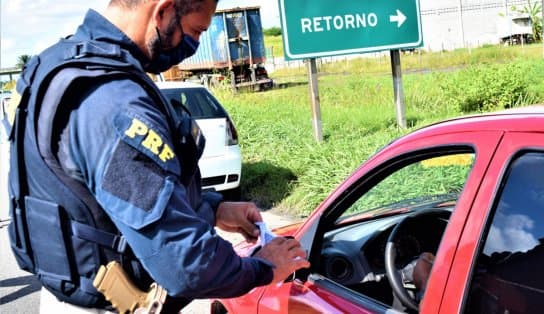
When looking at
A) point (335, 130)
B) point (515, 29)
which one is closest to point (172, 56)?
point (335, 130)

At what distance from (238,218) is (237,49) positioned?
77.9 ft

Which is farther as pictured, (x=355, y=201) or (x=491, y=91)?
(x=491, y=91)

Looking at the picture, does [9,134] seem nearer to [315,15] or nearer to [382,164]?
[382,164]

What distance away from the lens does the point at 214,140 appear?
6.97 meters

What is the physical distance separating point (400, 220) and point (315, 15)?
17.4 ft

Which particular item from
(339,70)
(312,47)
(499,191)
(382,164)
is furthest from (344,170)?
(339,70)

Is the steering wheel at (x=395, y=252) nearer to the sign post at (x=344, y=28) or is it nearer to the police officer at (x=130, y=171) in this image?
the police officer at (x=130, y=171)

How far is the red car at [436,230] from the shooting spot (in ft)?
5.28

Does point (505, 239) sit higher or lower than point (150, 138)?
lower

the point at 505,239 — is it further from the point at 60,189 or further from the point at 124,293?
the point at 60,189

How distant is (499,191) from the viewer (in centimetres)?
162

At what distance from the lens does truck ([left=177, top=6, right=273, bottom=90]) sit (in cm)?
2477

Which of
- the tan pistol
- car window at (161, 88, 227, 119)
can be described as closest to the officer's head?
the tan pistol

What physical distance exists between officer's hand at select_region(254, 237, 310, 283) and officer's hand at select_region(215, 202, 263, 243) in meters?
0.36
